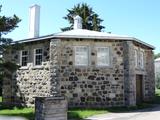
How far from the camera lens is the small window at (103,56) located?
67.1 feet

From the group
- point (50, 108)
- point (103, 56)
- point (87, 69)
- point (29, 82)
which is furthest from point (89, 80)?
point (50, 108)

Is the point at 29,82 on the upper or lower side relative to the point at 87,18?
lower

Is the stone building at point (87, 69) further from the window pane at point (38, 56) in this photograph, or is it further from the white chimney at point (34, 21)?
the white chimney at point (34, 21)

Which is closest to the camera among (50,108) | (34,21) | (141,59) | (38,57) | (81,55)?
(50,108)

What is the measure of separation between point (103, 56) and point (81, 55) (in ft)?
4.82

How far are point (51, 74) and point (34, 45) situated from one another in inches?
115

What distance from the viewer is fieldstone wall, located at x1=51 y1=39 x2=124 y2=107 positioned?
19.9 metres

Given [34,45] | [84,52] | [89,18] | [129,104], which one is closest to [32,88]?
[34,45]

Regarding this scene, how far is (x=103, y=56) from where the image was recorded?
2052 cm

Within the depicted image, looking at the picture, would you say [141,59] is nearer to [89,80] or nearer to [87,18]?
[89,80]

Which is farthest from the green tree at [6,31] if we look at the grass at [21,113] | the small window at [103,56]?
the small window at [103,56]

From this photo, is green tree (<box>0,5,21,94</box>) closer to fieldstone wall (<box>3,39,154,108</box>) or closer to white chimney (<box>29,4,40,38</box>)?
fieldstone wall (<box>3,39,154,108</box>)

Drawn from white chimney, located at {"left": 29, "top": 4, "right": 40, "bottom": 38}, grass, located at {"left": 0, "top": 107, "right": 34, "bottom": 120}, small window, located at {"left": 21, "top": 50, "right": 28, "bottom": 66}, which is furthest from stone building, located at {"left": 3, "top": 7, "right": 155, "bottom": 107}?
white chimney, located at {"left": 29, "top": 4, "right": 40, "bottom": 38}

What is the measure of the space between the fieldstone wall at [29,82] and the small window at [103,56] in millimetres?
3350
